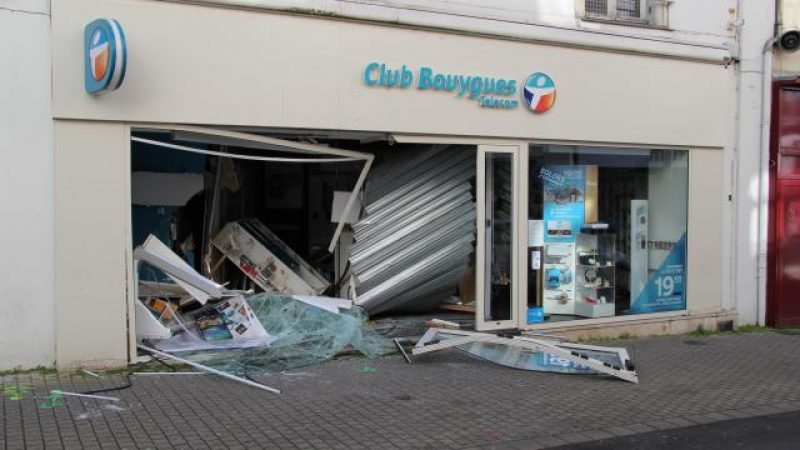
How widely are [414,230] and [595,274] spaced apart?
8.27 feet

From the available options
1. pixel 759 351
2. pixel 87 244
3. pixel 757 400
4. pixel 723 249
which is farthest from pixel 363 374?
pixel 723 249

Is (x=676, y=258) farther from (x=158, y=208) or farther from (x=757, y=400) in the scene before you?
(x=158, y=208)

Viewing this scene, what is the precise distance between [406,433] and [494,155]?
Result: 420 cm

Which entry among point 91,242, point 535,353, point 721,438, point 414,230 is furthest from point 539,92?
point 91,242

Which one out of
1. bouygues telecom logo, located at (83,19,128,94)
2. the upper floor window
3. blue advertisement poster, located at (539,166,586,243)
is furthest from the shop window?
bouygues telecom logo, located at (83,19,128,94)

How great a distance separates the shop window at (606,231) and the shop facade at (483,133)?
0.02 metres

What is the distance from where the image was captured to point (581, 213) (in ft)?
32.3

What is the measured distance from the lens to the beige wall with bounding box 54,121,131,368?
688cm

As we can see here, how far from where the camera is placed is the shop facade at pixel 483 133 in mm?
6973

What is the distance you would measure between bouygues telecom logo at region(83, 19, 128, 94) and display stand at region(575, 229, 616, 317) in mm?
5924

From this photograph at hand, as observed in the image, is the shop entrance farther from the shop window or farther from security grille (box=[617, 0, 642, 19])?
security grille (box=[617, 0, 642, 19])

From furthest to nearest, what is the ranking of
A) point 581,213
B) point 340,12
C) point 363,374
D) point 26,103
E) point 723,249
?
point 723,249
point 581,213
point 340,12
point 363,374
point 26,103

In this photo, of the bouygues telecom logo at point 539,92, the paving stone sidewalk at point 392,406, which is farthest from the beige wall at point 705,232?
the bouygues telecom logo at point 539,92

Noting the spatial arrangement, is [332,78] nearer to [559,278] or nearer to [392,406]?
[392,406]
